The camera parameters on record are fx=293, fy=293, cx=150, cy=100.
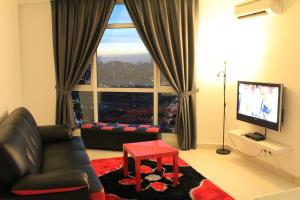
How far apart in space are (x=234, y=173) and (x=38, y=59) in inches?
143

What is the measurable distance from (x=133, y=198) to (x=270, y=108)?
197cm

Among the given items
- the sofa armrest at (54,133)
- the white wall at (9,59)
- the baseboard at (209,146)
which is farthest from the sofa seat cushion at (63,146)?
the baseboard at (209,146)

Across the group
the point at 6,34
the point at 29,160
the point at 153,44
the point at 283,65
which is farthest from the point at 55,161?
the point at 283,65

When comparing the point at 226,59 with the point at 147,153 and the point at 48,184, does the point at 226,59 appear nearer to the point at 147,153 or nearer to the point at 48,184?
the point at 147,153

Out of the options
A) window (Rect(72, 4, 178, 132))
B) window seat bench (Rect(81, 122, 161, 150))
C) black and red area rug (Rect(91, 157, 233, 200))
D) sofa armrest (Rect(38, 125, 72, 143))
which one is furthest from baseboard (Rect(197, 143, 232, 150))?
sofa armrest (Rect(38, 125, 72, 143))

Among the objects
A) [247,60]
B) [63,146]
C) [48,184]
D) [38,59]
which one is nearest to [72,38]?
[38,59]

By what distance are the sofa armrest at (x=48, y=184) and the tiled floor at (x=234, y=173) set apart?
1.75 metres

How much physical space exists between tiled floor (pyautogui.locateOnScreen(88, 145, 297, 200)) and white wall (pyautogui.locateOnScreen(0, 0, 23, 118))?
1435mm

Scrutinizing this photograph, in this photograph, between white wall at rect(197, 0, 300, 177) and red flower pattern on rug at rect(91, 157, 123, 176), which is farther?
red flower pattern on rug at rect(91, 157, 123, 176)

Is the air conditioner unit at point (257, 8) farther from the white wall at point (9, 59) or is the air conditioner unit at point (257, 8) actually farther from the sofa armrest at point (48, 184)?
the white wall at point (9, 59)

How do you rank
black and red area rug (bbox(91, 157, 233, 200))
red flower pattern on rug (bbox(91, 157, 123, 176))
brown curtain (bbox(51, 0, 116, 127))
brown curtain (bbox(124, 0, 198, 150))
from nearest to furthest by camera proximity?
black and red area rug (bbox(91, 157, 233, 200)), red flower pattern on rug (bbox(91, 157, 123, 176)), brown curtain (bbox(124, 0, 198, 150)), brown curtain (bbox(51, 0, 116, 127))

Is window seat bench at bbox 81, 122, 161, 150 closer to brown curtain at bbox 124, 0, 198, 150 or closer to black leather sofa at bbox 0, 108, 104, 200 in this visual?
brown curtain at bbox 124, 0, 198, 150

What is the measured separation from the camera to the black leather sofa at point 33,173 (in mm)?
2109

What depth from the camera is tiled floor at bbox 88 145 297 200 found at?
329 cm
